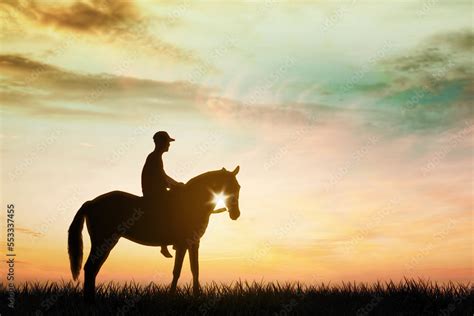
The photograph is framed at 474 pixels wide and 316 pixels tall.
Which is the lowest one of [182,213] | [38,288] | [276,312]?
[276,312]

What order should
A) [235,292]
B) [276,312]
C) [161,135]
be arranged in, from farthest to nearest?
[161,135] < [235,292] < [276,312]

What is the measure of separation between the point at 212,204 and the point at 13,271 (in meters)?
4.14

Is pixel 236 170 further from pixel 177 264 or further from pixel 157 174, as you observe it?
pixel 177 264

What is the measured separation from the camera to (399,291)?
12445mm

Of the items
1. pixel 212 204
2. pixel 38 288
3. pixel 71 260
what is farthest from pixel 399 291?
pixel 38 288

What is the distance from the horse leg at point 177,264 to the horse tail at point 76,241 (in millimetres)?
1942

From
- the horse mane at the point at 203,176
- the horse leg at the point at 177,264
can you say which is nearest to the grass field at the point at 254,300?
the horse leg at the point at 177,264

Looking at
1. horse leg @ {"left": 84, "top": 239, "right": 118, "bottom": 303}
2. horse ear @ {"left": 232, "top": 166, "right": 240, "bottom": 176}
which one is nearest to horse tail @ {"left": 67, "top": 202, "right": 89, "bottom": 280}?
horse leg @ {"left": 84, "top": 239, "right": 118, "bottom": 303}

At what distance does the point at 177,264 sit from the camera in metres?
12.3

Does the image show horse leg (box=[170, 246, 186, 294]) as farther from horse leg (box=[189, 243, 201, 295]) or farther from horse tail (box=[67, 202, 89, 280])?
horse tail (box=[67, 202, 89, 280])

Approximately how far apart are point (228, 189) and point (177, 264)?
71.7 inches

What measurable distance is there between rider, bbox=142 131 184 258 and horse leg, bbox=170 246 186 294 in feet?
3.63

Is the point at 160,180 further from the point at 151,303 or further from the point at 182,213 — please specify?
the point at 151,303

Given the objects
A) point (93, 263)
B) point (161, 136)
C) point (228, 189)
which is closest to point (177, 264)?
point (93, 263)
